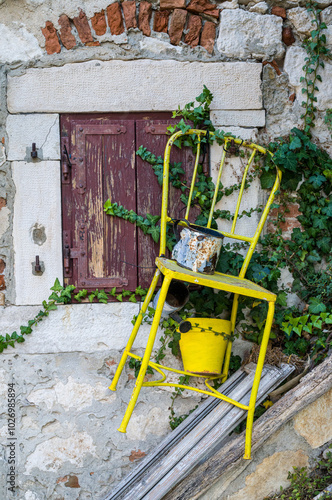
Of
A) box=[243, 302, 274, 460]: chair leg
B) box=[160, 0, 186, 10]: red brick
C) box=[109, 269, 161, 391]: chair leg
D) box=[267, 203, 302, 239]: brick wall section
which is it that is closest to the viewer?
box=[243, 302, 274, 460]: chair leg

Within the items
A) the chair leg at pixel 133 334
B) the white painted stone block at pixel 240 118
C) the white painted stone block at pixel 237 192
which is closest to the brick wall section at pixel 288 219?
the white painted stone block at pixel 237 192

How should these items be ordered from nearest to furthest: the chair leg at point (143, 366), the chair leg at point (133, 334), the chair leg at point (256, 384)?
the chair leg at point (143, 366) → the chair leg at point (256, 384) → the chair leg at point (133, 334)

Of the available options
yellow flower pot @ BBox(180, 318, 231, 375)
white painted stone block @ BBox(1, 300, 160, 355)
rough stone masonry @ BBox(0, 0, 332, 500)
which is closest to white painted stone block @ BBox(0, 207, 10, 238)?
rough stone masonry @ BBox(0, 0, 332, 500)

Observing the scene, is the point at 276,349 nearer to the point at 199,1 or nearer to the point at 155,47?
the point at 155,47

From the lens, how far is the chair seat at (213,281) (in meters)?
2.01

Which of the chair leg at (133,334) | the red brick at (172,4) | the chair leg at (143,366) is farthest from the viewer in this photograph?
the red brick at (172,4)

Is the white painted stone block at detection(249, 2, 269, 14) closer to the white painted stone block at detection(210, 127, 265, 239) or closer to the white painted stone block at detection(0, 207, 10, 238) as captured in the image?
the white painted stone block at detection(210, 127, 265, 239)

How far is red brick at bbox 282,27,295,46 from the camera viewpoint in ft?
8.86

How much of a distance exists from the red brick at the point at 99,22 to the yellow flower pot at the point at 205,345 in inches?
71.9

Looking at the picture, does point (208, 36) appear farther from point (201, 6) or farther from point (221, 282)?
point (221, 282)

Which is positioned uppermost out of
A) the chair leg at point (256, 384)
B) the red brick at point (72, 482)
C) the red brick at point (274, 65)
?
the red brick at point (274, 65)

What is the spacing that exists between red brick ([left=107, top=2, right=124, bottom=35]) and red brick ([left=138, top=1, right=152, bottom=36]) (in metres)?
0.12

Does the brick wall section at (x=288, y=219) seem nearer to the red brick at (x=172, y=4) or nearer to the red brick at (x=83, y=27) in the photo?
the red brick at (x=172, y=4)

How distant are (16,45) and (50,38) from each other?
0.69 feet
